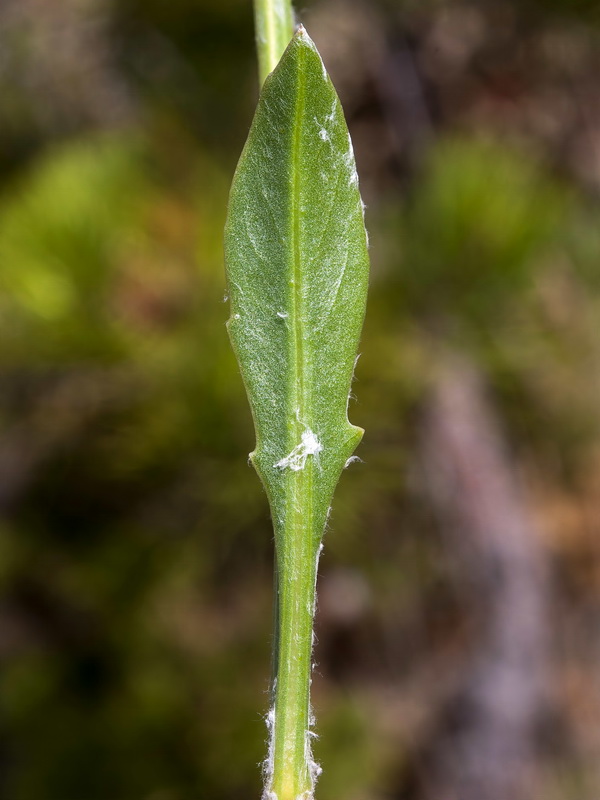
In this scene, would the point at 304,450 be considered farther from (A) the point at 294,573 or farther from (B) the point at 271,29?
(B) the point at 271,29

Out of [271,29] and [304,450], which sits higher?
[271,29]

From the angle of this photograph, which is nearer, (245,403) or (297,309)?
(297,309)

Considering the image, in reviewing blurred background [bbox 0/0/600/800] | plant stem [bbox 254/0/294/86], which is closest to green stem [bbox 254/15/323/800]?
plant stem [bbox 254/0/294/86]

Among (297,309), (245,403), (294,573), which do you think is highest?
(245,403)

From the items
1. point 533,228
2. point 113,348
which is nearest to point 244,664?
point 113,348

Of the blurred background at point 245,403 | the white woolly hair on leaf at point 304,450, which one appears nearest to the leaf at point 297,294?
the white woolly hair on leaf at point 304,450

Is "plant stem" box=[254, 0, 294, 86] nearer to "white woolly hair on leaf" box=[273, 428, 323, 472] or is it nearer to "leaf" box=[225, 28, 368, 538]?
"leaf" box=[225, 28, 368, 538]

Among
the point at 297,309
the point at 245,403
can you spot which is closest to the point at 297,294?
the point at 297,309

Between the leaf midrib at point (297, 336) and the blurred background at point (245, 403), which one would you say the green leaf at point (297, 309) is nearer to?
the leaf midrib at point (297, 336)
